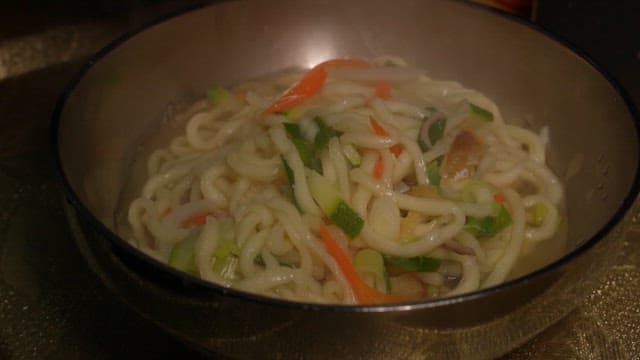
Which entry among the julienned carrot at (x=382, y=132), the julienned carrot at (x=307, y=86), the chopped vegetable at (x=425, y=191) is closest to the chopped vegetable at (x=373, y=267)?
the chopped vegetable at (x=425, y=191)

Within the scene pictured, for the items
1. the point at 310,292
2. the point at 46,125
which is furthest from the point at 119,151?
the point at 310,292

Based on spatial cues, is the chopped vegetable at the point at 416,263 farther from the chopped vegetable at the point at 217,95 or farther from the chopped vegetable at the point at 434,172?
the chopped vegetable at the point at 217,95

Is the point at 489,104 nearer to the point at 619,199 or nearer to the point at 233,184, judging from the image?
the point at 619,199

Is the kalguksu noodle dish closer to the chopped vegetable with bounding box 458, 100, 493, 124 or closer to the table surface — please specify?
the chopped vegetable with bounding box 458, 100, 493, 124

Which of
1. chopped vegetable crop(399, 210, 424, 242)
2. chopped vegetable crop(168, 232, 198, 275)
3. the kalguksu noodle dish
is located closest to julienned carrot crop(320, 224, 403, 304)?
the kalguksu noodle dish

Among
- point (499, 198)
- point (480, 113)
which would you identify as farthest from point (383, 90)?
point (499, 198)

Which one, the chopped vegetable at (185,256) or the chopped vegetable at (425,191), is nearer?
the chopped vegetable at (185,256)
